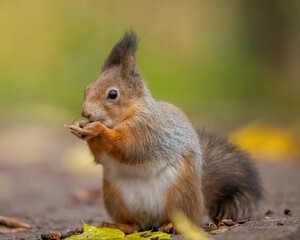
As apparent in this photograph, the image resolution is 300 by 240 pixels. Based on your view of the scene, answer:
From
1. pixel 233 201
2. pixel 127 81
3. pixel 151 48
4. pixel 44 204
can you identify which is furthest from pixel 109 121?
pixel 151 48

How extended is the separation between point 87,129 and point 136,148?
10.6 inches

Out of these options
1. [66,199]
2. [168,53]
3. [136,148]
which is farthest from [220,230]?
[168,53]

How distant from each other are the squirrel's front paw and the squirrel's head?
0.06 metres

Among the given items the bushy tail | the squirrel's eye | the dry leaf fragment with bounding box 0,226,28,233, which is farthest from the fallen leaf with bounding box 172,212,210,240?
the dry leaf fragment with bounding box 0,226,28,233

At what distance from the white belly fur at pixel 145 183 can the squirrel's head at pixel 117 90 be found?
0.74 feet

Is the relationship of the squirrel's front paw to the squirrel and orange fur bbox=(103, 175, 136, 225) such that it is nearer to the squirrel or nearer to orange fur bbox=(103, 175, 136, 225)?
the squirrel

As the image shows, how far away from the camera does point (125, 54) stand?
4688 millimetres

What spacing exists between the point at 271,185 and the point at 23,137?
4.64 m

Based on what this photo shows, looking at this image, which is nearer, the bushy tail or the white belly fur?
the white belly fur

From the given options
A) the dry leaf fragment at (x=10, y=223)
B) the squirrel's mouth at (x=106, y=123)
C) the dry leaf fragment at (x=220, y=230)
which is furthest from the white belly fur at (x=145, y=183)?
the dry leaf fragment at (x=10, y=223)

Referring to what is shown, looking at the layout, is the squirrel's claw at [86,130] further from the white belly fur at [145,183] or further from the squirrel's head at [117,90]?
the white belly fur at [145,183]

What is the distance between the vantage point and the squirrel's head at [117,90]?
446 cm

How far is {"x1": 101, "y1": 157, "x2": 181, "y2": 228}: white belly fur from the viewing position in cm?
447

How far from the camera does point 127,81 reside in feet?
15.2
